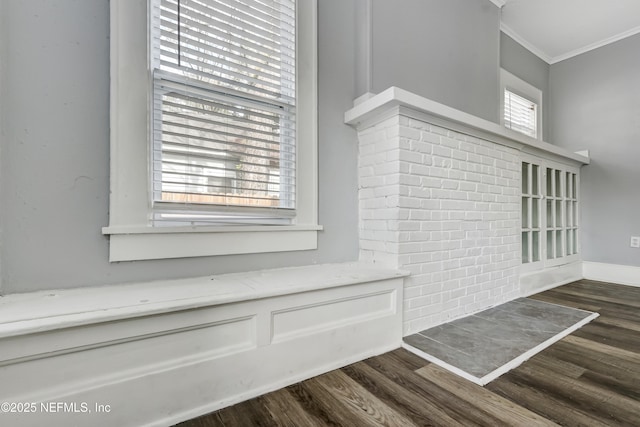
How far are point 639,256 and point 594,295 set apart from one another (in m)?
1.02

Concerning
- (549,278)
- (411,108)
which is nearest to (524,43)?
(549,278)

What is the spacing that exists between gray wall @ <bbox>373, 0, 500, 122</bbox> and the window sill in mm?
A: 1189

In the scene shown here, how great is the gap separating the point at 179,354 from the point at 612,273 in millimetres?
4541

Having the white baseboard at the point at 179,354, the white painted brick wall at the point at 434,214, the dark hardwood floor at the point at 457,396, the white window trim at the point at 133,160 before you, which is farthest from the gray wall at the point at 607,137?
the white window trim at the point at 133,160

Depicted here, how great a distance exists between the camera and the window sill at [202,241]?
138 cm

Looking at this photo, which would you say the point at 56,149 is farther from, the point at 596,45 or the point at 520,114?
the point at 596,45

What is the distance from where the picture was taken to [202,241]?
157 centimetres

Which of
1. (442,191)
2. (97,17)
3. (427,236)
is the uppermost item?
(97,17)

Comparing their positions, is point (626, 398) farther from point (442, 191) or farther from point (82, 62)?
point (82, 62)

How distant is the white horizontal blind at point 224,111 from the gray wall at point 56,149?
0.78 feet

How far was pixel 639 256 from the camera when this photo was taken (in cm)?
329

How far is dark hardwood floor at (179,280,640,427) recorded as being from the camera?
1.19 metres

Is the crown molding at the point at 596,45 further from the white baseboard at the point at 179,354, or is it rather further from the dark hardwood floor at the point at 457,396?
the white baseboard at the point at 179,354

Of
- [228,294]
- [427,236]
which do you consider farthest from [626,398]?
[228,294]
